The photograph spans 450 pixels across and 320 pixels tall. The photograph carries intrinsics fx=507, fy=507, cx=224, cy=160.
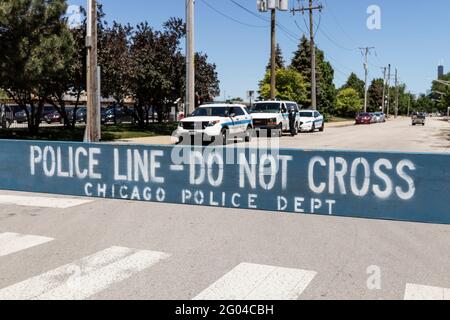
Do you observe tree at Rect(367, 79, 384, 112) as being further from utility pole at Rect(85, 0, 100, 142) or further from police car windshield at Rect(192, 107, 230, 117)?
utility pole at Rect(85, 0, 100, 142)

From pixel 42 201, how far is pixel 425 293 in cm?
702

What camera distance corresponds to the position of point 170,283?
15.8 ft

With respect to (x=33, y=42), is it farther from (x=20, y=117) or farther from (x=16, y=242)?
(x=20, y=117)

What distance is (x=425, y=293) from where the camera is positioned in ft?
14.9

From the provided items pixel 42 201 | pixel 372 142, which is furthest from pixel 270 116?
pixel 42 201

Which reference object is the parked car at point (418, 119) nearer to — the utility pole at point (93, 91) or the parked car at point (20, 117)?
the parked car at point (20, 117)

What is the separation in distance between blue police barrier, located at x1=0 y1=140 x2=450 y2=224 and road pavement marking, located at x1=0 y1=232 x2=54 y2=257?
2.34 metres

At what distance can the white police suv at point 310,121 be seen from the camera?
35.8m

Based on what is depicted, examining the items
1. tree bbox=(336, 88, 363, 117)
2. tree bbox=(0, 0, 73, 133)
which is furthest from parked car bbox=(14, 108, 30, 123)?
tree bbox=(336, 88, 363, 117)

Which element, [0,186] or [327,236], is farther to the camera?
[0,186]

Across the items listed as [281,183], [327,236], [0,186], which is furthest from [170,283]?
[0,186]

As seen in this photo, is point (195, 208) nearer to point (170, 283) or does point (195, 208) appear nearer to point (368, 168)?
point (368, 168)

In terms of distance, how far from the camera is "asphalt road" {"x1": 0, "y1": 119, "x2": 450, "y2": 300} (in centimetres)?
464

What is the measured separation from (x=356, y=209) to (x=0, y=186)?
7.01m
